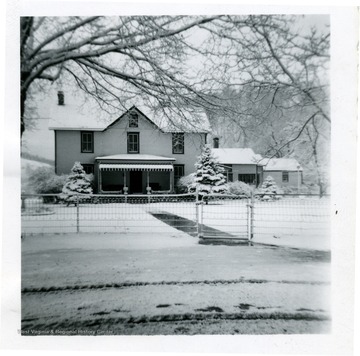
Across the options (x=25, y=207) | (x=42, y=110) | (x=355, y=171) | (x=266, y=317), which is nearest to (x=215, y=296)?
(x=266, y=317)

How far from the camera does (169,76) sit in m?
3.52

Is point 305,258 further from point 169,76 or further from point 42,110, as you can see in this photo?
point 42,110

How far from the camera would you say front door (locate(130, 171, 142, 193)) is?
3596mm

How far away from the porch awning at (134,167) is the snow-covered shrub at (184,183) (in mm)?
182

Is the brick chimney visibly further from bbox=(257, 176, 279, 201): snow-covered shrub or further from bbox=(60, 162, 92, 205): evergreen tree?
bbox=(257, 176, 279, 201): snow-covered shrub

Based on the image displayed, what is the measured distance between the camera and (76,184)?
3637mm

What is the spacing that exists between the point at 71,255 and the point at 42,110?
1.61 meters

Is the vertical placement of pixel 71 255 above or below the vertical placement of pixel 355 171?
below

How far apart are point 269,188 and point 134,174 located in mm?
1527

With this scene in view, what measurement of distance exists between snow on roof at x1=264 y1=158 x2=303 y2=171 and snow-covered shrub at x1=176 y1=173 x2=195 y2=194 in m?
0.84

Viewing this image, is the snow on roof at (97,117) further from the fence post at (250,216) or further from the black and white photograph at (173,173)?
the fence post at (250,216)

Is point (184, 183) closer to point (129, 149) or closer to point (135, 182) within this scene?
point (135, 182)

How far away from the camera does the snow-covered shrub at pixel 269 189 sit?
3686 mm

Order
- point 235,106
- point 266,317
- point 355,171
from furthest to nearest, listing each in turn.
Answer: point 235,106, point 355,171, point 266,317
